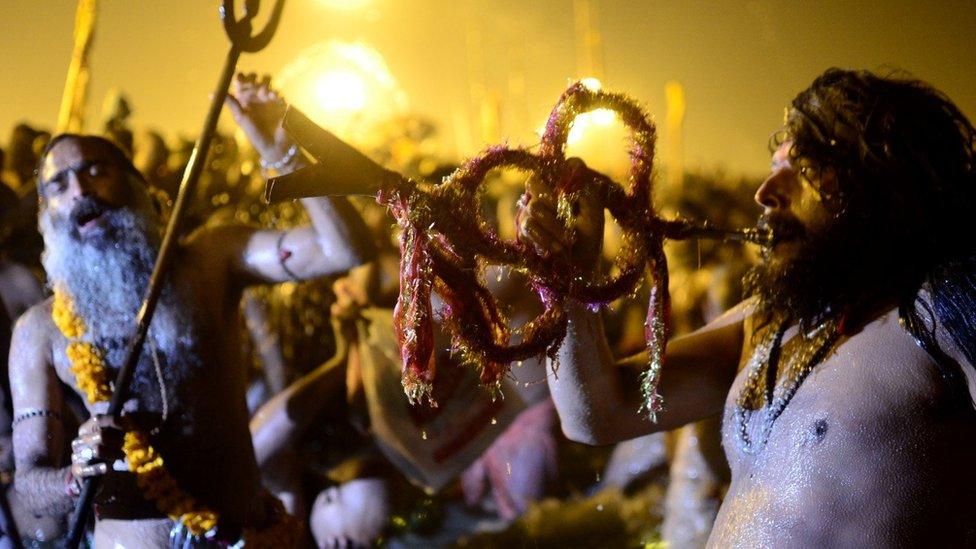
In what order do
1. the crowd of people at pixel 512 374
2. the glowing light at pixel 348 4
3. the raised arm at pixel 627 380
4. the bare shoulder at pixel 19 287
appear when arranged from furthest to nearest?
the glowing light at pixel 348 4 < the bare shoulder at pixel 19 287 < the raised arm at pixel 627 380 < the crowd of people at pixel 512 374

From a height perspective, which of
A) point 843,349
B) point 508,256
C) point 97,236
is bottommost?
point 843,349

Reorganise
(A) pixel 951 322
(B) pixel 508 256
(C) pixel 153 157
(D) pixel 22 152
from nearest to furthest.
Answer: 1. (A) pixel 951 322
2. (B) pixel 508 256
3. (C) pixel 153 157
4. (D) pixel 22 152

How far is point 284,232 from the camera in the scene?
2949 millimetres

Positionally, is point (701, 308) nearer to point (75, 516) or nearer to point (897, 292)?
point (897, 292)

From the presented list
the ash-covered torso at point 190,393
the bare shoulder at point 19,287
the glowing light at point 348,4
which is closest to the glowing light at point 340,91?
the glowing light at point 348,4

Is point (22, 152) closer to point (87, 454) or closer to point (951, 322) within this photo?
point (87, 454)

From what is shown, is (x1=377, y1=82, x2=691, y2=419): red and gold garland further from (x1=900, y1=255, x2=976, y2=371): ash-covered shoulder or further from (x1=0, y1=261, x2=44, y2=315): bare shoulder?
(x1=0, y1=261, x2=44, y2=315): bare shoulder

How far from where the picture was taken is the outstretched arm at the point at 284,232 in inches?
109

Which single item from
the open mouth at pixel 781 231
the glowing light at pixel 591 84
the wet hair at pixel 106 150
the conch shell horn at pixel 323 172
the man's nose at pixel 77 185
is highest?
the glowing light at pixel 591 84

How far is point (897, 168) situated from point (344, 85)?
233 inches

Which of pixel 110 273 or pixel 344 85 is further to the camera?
pixel 344 85

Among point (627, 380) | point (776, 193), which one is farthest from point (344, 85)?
point (776, 193)

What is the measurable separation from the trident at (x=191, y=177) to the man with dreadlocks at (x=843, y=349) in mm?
898

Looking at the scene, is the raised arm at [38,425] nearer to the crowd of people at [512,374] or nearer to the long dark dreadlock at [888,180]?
the crowd of people at [512,374]
